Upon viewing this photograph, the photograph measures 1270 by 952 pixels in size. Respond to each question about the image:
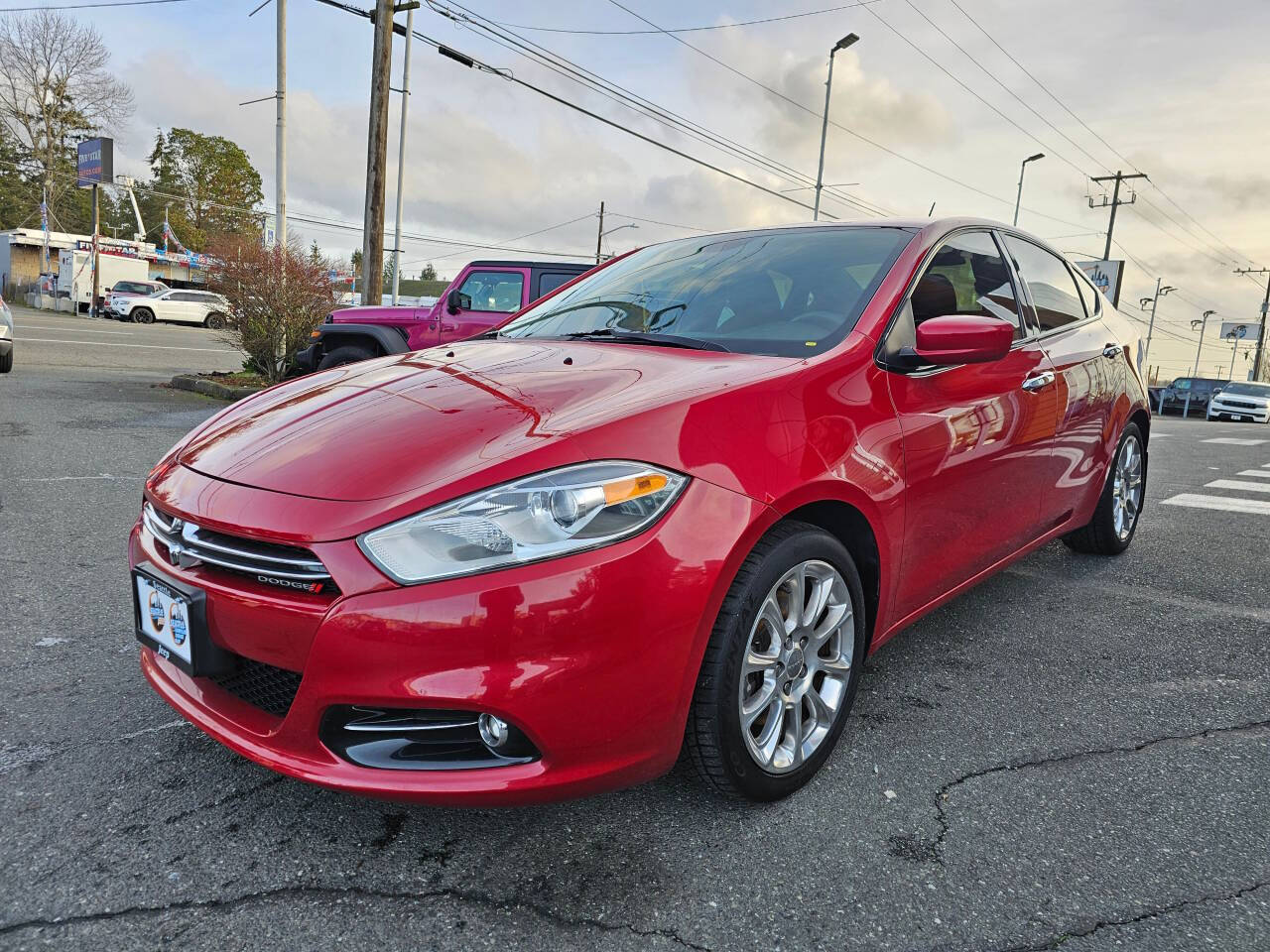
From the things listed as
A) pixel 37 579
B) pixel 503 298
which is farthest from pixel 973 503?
pixel 503 298

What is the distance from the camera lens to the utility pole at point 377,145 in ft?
42.0

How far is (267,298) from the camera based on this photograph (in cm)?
1063

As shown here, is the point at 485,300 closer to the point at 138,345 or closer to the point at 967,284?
the point at 967,284

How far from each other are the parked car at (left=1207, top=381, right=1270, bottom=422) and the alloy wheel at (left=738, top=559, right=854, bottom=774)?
1192 inches

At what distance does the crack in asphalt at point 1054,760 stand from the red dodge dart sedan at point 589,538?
1.00ft

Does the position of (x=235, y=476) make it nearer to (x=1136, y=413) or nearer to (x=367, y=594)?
(x=367, y=594)

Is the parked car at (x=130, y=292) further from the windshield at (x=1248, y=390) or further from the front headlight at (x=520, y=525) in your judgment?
the windshield at (x=1248, y=390)

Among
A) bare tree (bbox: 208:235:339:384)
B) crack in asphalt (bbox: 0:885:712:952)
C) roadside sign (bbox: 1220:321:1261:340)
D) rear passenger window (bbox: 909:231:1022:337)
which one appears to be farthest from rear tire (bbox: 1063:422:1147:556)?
roadside sign (bbox: 1220:321:1261:340)

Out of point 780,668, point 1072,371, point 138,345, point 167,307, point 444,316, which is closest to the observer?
point 780,668

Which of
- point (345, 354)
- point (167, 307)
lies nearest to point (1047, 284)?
point (345, 354)

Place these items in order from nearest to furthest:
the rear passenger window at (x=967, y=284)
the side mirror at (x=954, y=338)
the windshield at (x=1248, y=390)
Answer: the side mirror at (x=954, y=338), the rear passenger window at (x=967, y=284), the windshield at (x=1248, y=390)

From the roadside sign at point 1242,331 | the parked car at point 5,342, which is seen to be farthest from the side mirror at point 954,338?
the roadside sign at point 1242,331

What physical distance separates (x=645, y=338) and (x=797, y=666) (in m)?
1.11

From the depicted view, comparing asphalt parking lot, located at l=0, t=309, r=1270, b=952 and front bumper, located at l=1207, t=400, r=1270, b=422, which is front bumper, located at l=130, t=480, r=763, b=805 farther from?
front bumper, located at l=1207, t=400, r=1270, b=422
